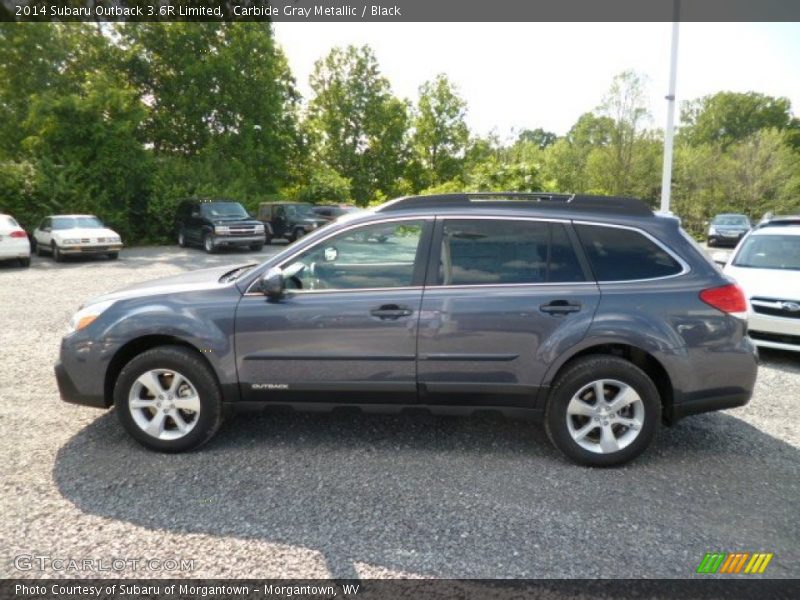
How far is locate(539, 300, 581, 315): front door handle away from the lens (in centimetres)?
359

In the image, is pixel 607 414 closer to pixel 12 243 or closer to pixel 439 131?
pixel 12 243

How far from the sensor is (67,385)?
12.8 ft

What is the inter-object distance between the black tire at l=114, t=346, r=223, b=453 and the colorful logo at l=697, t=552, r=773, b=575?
3.04m

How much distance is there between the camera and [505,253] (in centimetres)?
375

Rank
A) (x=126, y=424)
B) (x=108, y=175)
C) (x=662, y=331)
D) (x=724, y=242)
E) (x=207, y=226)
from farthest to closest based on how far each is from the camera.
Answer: (x=724, y=242), (x=108, y=175), (x=207, y=226), (x=126, y=424), (x=662, y=331)

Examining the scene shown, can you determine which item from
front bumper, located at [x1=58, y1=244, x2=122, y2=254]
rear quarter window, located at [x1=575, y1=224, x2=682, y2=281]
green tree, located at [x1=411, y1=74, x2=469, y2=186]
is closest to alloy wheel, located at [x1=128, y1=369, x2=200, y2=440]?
rear quarter window, located at [x1=575, y1=224, x2=682, y2=281]

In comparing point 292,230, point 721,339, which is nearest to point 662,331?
point 721,339

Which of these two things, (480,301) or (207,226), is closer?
(480,301)

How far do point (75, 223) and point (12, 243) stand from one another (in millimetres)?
2525

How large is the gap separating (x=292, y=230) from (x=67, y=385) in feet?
61.2

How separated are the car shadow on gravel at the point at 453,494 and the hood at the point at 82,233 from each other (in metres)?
14.0

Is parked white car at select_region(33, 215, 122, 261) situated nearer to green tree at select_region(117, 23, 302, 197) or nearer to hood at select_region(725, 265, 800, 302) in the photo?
green tree at select_region(117, 23, 302, 197)

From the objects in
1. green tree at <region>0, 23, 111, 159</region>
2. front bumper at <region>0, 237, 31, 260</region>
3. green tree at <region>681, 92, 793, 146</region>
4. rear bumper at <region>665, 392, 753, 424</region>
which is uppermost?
green tree at <region>681, 92, 793, 146</region>

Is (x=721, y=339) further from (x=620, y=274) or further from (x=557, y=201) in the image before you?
(x=557, y=201)
